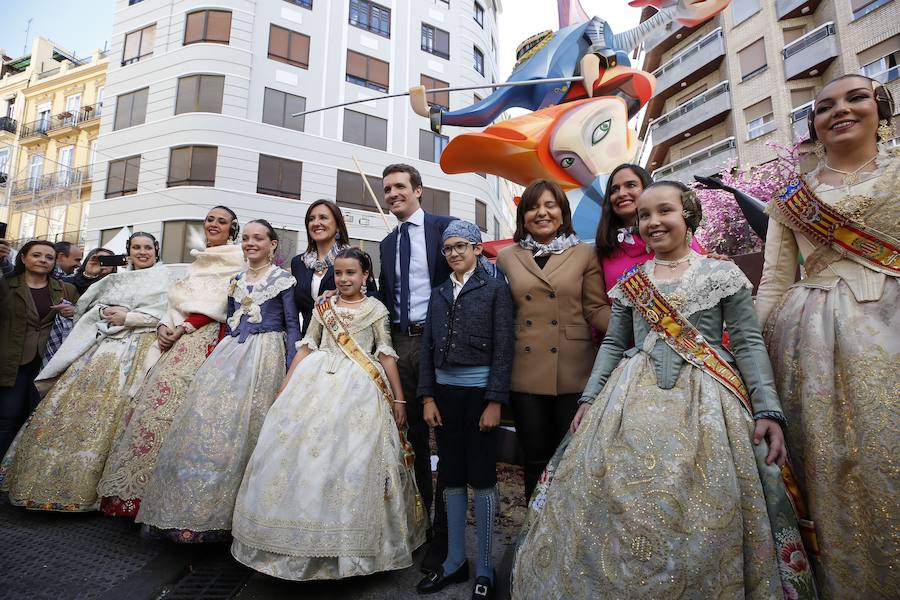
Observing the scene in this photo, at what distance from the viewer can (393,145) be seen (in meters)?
16.5

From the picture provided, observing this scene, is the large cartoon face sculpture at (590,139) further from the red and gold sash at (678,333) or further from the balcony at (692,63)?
the balcony at (692,63)

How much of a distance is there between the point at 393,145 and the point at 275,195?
442cm

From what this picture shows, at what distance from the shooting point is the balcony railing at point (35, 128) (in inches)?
763

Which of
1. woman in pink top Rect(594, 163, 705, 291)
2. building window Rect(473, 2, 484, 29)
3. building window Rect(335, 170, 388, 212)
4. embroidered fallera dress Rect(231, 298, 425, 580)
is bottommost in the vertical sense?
embroidered fallera dress Rect(231, 298, 425, 580)

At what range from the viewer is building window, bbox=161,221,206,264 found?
1377cm

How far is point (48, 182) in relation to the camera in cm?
1855

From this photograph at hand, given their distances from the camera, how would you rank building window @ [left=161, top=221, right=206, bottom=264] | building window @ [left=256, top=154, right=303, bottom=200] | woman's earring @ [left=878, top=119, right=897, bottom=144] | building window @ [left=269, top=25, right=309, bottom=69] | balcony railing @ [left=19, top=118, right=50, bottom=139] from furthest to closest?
balcony railing @ [left=19, top=118, right=50, bottom=139] < building window @ [left=269, top=25, right=309, bottom=69] < building window @ [left=256, top=154, right=303, bottom=200] < building window @ [left=161, top=221, right=206, bottom=264] < woman's earring @ [left=878, top=119, right=897, bottom=144]

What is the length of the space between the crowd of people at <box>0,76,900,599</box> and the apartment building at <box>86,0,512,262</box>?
1144 centimetres

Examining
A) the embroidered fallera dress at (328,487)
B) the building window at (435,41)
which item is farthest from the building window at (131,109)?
the embroidered fallera dress at (328,487)

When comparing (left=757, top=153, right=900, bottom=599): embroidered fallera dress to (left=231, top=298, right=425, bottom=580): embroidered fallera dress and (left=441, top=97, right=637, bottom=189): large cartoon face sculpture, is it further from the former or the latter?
(left=441, top=97, right=637, bottom=189): large cartoon face sculpture

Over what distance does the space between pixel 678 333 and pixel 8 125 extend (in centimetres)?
2769

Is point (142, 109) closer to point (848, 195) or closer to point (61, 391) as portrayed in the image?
point (61, 391)

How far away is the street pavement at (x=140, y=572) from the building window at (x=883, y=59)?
18.4 meters

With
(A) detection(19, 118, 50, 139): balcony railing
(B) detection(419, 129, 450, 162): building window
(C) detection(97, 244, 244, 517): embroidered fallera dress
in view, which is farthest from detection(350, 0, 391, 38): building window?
(C) detection(97, 244, 244, 517): embroidered fallera dress
